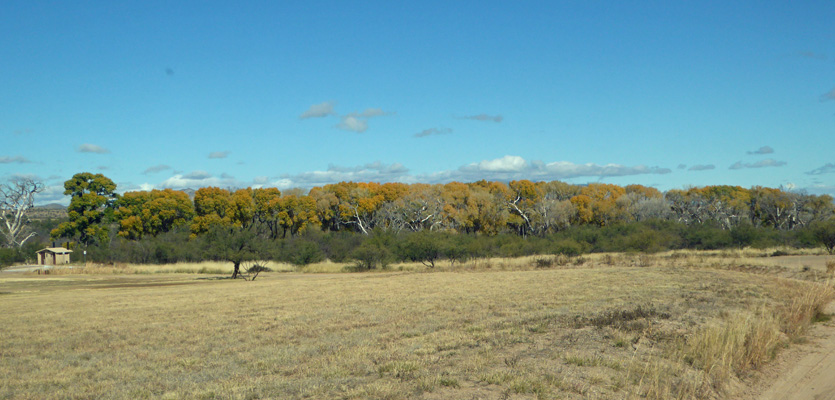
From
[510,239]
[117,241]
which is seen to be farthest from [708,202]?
[117,241]

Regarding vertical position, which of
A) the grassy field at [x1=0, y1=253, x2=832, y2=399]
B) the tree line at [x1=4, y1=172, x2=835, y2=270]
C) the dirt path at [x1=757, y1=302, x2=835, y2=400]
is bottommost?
the dirt path at [x1=757, y1=302, x2=835, y2=400]

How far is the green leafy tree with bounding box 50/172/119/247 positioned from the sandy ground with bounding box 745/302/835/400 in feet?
252

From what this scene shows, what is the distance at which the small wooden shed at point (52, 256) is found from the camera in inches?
2432

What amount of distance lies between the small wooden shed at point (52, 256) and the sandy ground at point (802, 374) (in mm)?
67930

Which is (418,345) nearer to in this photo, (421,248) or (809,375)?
(809,375)

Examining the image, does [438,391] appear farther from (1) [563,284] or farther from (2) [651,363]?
(1) [563,284]

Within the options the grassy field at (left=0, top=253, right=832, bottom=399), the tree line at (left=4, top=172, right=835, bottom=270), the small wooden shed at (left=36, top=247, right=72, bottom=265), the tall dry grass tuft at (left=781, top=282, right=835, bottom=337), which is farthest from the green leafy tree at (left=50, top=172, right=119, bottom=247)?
the tall dry grass tuft at (left=781, top=282, right=835, bottom=337)

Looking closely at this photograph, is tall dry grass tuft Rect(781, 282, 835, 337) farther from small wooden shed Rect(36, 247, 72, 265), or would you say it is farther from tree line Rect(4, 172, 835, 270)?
small wooden shed Rect(36, 247, 72, 265)

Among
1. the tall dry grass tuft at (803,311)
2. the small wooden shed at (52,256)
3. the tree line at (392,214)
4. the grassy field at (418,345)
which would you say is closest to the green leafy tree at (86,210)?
the tree line at (392,214)

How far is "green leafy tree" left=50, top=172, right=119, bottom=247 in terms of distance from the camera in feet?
237

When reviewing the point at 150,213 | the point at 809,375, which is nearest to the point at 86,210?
the point at 150,213

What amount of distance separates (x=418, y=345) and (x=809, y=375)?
666 centimetres

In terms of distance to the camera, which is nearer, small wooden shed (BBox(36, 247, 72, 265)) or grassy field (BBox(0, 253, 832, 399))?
grassy field (BBox(0, 253, 832, 399))

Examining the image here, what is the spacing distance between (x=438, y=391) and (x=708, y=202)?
9584 cm
